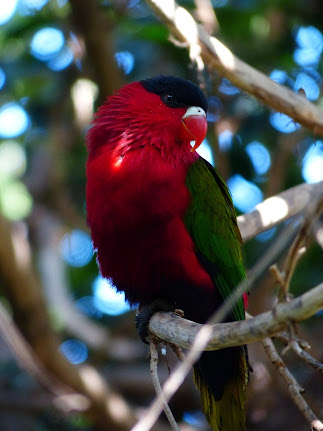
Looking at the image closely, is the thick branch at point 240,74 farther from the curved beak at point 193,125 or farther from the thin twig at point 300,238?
the thin twig at point 300,238

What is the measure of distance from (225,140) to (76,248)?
249 cm

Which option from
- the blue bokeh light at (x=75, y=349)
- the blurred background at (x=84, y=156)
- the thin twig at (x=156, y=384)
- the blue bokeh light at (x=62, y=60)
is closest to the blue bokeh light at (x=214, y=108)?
the blurred background at (x=84, y=156)

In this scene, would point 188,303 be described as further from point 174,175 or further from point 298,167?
point 298,167

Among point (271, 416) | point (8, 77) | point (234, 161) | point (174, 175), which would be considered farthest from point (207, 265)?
point (8, 77)

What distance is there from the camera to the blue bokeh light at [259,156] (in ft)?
19.4

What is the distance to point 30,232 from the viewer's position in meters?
7.35

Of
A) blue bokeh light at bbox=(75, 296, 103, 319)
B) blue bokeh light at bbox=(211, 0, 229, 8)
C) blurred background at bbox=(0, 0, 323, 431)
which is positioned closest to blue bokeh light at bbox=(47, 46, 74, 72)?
blurred background at bbox=(0, 0, 323, 431)

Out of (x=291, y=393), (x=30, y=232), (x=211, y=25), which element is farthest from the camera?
(x=30, y=232)

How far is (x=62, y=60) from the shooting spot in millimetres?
6441

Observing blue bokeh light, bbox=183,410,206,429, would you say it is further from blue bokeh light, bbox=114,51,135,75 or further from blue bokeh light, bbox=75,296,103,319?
blue bokeh light, bbox=114,51,135,75

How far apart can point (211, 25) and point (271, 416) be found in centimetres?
373

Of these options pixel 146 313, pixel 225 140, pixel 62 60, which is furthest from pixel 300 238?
pixel 62 60

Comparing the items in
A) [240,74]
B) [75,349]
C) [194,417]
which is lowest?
[194,417]

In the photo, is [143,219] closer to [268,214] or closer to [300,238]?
[268,214]
